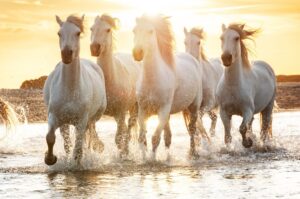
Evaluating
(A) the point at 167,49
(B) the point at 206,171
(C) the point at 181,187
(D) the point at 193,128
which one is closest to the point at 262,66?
(D) the point at 193,128

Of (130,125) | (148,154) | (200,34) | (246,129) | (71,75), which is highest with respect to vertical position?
(200,34)

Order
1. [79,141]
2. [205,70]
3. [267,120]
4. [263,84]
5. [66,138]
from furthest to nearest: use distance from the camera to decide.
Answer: [205,70] < [267,120] < [263,84] < [66,138] < [79,141]

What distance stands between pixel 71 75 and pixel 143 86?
141cm

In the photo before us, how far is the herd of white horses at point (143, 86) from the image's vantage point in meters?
9.40


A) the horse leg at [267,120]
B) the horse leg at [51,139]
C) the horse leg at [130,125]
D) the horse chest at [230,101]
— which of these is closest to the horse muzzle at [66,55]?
the horse leg at [51,139]

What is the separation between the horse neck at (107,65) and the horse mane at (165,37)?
101cm

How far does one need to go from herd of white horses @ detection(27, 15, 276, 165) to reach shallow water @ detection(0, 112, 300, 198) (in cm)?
33

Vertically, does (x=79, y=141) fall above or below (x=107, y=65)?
below

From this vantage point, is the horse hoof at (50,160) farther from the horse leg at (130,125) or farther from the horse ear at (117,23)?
the horse ear at (117,23)

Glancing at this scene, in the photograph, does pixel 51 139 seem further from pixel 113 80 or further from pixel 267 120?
pixel 267 120

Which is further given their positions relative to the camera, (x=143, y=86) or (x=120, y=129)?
(x=120, y=129)

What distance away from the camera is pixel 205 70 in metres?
15.5

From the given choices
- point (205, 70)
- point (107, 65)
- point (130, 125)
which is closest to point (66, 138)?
point (107, 65)

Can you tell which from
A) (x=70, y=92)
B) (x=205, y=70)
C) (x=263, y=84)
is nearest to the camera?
(x=70, y=92)
